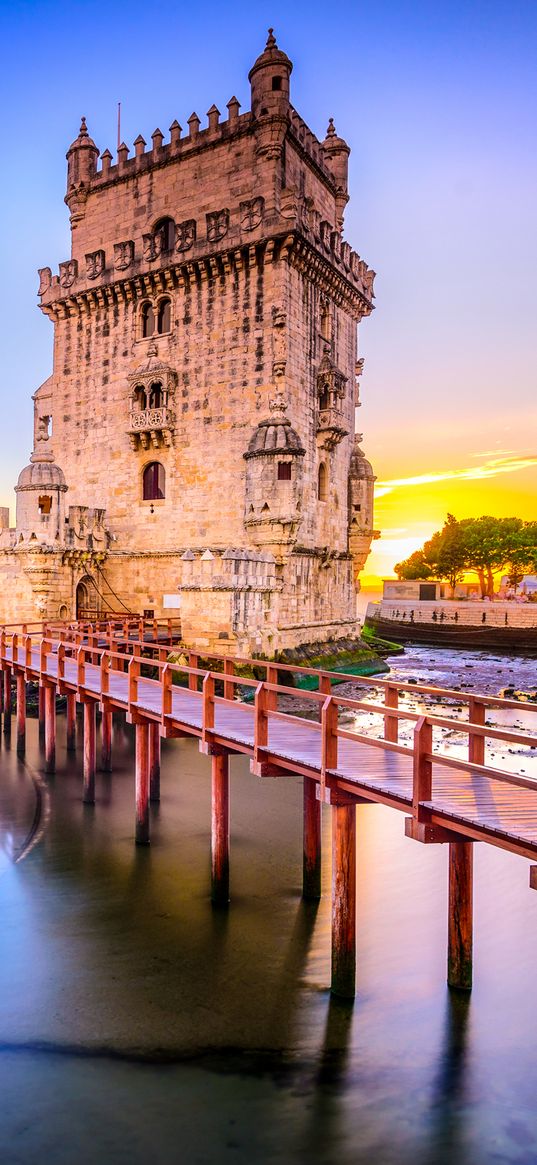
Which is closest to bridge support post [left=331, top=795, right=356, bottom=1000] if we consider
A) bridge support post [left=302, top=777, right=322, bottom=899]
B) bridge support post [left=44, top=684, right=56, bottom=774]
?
bridge support post [left=302, top=777, right=322, bottom=899]

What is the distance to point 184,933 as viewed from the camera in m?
9.27

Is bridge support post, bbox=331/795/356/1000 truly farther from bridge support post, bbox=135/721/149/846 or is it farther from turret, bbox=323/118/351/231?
turret, bbox=323/118/351/231

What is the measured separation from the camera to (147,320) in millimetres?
29500

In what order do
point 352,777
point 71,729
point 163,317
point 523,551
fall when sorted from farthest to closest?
point 523,551, point 163,317, point 71,729, point 352,777

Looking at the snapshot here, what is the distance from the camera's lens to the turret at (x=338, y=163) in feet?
104

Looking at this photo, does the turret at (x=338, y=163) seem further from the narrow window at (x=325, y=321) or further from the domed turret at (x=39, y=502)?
the domed turret at (x=39, y=502)

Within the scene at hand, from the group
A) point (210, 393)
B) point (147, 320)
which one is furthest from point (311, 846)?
point (147, 320)

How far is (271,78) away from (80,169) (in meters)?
9.80

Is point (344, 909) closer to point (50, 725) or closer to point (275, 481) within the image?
point (50, 725)

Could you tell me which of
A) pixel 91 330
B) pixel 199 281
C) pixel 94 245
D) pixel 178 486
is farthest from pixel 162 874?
pixel 94 245

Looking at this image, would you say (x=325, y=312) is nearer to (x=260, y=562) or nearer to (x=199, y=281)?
(x=199, y=281)

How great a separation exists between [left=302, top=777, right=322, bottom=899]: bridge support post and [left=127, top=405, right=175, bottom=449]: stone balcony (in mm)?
20125

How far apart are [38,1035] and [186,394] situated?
23736 mm

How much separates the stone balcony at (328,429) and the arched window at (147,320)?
775 cm
